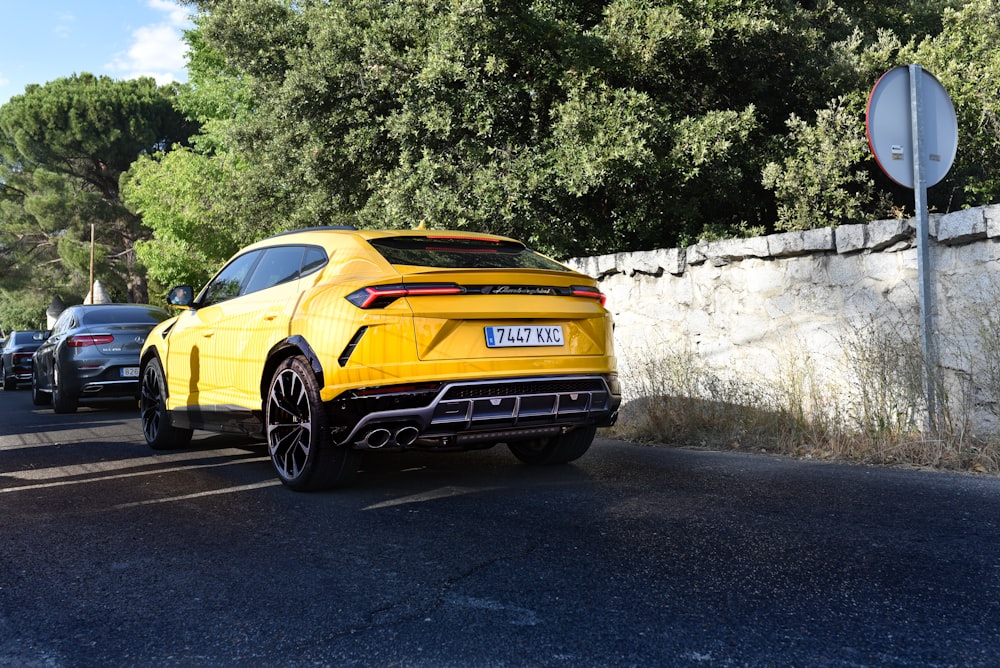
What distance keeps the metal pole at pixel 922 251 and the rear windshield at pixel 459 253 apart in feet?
9.01

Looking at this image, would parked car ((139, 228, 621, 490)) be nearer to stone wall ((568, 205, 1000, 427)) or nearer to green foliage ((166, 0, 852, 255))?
stone wall ((568, 205, 1000, 427))

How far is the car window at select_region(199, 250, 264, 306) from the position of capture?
6.27m

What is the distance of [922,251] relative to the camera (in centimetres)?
610

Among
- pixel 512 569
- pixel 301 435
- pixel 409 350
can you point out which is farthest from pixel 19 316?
pixel 512 569

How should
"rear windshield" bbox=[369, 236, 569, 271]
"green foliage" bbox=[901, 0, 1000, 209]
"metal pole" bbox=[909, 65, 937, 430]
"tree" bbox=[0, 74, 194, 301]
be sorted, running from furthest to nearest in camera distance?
"tree" bbox=[0, 74, 194, 301]
"green foliage" bbox=[901, 0, 1000, 209]
"metal pole" bbox=[909, 65, 937, 430]
"rear windshield" bbox=[369, 236, 569, 271]

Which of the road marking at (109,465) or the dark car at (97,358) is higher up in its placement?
the dark car at (97,358)

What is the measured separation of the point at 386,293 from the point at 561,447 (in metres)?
2.03

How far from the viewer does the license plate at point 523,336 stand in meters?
4.75

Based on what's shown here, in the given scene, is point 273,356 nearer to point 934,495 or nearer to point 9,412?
point 934,495

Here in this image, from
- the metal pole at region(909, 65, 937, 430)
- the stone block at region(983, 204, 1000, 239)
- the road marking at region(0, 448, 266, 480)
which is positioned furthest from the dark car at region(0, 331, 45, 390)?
the stone block at region(983, 204, 1000, 239)

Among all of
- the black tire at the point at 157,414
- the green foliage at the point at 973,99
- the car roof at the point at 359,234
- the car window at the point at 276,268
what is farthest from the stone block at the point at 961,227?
the black tire at the point at 157,414

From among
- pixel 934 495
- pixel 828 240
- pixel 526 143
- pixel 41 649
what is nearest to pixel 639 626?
pixel 41 649

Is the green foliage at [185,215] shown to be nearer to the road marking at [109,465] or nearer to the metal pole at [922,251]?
the road marking at [109,465]

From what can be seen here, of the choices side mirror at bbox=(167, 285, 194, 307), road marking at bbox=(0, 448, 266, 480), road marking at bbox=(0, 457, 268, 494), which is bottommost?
road marking at bbox=(0, 457, 268, 494)
